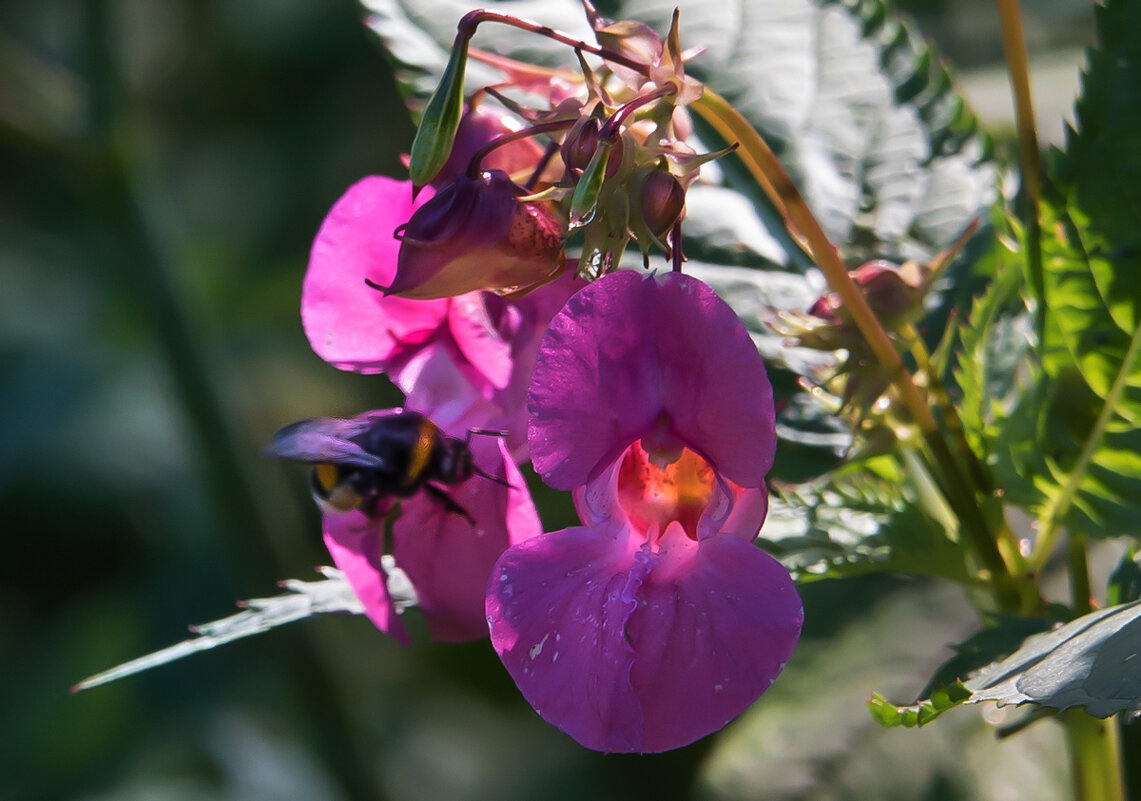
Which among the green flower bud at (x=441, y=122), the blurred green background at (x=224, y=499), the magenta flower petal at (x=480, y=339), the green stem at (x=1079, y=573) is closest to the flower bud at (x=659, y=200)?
the green flower bud at (x=441, y=122)

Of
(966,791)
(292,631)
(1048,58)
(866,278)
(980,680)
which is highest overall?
(866,278)

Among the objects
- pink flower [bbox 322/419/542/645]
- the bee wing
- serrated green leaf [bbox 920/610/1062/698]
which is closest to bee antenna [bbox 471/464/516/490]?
pink flower [bbox 322/419/542/645]

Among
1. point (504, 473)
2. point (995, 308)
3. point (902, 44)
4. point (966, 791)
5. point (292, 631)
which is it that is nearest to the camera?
point (504, 473)

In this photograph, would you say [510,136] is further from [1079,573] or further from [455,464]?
[1079,573]

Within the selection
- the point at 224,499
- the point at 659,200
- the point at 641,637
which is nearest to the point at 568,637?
the point at 641,637

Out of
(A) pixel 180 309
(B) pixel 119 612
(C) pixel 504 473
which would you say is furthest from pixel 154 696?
(C) pixel 504 473

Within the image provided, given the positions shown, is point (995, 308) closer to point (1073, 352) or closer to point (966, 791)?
point (1073, 352)

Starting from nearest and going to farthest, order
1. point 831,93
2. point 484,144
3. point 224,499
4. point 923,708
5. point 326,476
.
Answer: point 923,708, point 484,144, point 326,476, point 831,93, point 224,499

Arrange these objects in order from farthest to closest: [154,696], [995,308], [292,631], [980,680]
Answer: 1. [154,696]
2. [292,631]
3. [995,308]
4. [980,680]

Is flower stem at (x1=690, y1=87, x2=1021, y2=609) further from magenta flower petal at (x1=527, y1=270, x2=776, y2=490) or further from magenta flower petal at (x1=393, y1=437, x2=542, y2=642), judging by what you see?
magenta flower petal at (x1=393, y1=437, x2=542, y2=642)
